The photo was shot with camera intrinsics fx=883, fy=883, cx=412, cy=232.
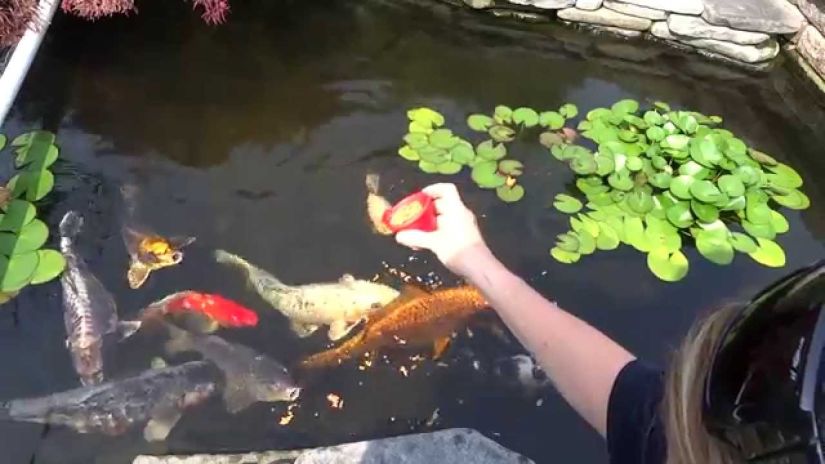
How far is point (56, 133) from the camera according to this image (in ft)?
10.8

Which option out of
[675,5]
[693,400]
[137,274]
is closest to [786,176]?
[675,5]

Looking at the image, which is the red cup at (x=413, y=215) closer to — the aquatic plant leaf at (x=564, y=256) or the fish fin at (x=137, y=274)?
the aquatic plant leaf at (x=564, y=256)

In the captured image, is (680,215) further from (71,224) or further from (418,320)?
(71,224)

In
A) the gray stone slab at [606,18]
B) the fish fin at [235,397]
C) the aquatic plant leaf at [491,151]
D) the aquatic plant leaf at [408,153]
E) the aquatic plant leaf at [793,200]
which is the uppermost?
the gray stone slab at [606,18]

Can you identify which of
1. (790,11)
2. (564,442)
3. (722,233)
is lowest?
(564,442)

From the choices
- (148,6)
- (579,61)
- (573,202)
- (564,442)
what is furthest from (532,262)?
(148,6)

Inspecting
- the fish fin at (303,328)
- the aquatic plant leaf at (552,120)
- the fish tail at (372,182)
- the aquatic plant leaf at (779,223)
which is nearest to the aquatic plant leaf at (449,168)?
the fish tail at (372,182)

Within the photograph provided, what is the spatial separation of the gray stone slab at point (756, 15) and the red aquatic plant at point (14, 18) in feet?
9.34

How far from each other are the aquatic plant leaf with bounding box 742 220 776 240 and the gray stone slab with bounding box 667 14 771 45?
118 cm

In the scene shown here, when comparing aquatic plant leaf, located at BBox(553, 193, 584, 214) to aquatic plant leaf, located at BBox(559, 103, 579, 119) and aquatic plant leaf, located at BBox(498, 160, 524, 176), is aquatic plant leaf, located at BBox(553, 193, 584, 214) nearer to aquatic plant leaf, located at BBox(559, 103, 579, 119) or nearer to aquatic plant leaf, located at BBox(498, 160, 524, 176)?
aquatic plant leaf, located at BBox(498, 160, 524, 176)

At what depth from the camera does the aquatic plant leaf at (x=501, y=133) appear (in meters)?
3.49

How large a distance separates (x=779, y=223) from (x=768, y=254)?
0.66 feet

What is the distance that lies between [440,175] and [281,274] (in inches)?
29.8

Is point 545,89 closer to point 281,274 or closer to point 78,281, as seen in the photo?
point 281,274
